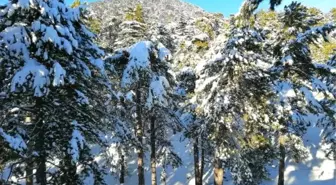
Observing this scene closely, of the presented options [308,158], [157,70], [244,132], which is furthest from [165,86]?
[308,158]

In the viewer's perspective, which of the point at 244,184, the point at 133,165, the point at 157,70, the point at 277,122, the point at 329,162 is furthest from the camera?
the point at 133,165

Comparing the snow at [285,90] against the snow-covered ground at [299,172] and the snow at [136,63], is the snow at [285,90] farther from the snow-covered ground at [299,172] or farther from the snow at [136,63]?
the snow-covered ground at [299,172]

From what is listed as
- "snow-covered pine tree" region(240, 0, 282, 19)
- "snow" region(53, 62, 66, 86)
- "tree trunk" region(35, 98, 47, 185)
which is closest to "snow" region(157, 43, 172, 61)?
"tree trunk" region(35, 98, 47, 185)

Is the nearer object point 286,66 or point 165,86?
point 286,66

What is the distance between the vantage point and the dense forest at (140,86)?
9.98 metres

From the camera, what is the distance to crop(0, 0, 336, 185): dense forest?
9.98 metres

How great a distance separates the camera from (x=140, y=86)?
20.6 meters

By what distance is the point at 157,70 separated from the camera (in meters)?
20.9

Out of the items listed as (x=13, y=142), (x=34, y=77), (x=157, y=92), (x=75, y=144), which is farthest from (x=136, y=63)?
(x=13, y=142)

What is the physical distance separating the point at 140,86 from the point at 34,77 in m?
10.9

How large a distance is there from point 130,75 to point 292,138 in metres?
8.82

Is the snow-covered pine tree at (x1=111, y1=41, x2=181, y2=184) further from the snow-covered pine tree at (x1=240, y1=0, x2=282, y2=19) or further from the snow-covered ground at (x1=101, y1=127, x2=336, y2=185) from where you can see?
the snow-covered ground at (x1=101, y1=127, x2=336, y2=185)

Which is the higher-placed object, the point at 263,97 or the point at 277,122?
the point at 263,97

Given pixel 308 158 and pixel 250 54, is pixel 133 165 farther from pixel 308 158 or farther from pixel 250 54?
pixel 250 54
